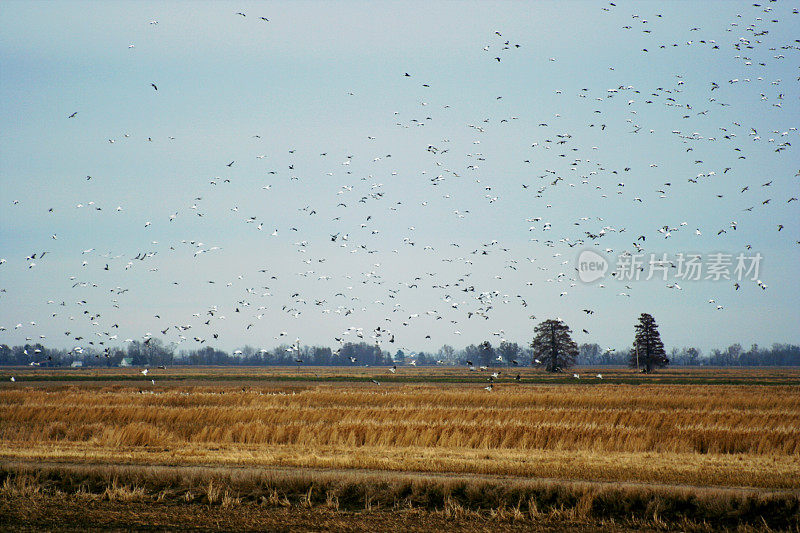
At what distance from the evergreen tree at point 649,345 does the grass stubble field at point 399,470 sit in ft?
317

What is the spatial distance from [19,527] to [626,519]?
1365 centimetres

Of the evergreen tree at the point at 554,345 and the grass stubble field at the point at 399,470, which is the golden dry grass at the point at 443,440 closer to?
the grass stubble field at the point at 399,470

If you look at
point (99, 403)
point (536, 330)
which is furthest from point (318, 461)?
point (536, 330)

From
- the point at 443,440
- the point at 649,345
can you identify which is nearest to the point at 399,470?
the point at 443,440

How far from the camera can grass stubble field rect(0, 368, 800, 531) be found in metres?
16.9

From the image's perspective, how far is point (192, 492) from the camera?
19.2 meters

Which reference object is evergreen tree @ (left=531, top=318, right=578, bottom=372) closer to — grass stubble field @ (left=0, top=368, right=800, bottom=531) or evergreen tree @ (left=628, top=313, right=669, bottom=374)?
evergreen tree @ (left=628, top=313, right=669, bottom=374)

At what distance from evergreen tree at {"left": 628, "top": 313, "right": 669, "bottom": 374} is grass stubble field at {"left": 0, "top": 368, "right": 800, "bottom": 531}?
9675 cm

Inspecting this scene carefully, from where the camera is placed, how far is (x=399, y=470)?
2170cm

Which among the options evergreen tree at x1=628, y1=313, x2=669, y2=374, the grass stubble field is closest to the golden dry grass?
the grass stubble field

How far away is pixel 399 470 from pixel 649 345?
118815mm

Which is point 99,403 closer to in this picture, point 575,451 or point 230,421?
point 230,421

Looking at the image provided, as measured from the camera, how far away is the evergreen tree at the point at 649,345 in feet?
430

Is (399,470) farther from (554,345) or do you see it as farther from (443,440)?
(554,345)
